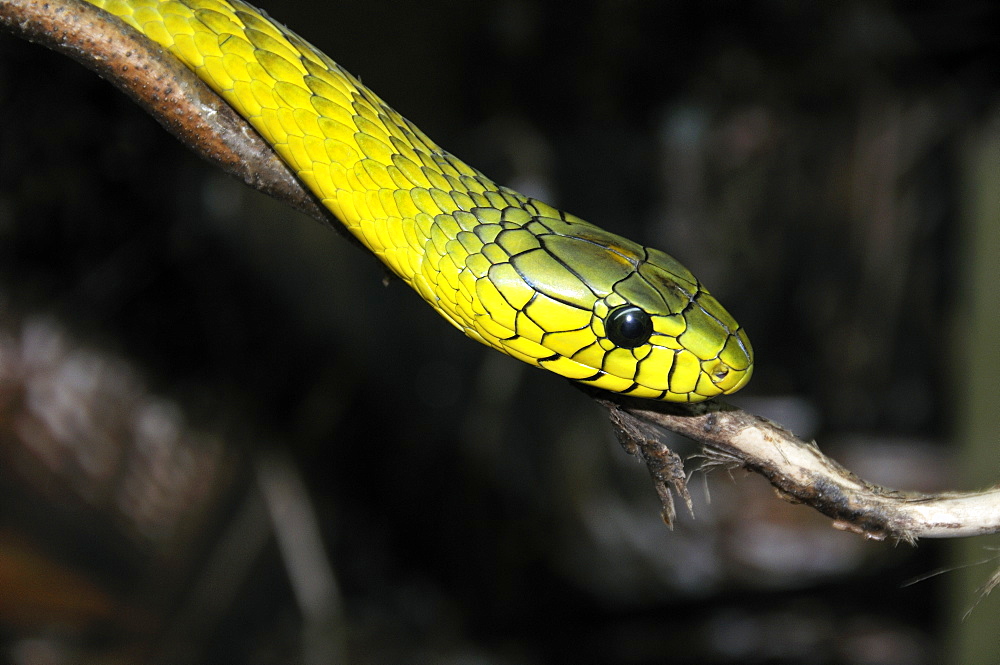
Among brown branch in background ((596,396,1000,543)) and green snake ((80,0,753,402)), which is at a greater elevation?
green snake ((80,0,753,402))

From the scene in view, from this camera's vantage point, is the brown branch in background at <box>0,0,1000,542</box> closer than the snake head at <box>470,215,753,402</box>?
Yes

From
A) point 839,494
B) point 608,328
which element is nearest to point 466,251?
point 608,328

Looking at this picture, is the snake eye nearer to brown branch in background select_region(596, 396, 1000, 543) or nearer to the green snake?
the green snake

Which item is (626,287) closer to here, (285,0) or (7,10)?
(7,10)

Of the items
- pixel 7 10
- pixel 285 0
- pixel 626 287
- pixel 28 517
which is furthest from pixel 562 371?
pixel 28 517

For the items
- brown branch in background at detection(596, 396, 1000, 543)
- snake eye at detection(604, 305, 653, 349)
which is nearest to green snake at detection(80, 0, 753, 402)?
snake eye at detection(604, 305, 653, 349)
